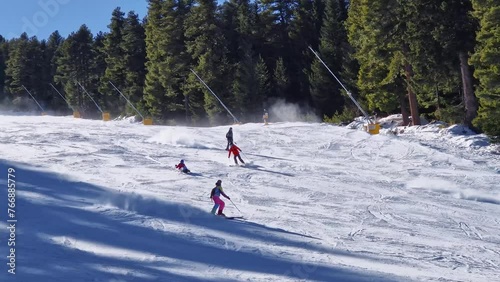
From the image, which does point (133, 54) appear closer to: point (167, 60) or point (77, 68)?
point (77, 68)

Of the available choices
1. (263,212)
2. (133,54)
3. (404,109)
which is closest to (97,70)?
(133,54)

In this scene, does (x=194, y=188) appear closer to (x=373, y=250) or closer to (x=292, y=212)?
(x=292, y=212)

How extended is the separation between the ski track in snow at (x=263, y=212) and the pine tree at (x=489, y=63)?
2.28 meters

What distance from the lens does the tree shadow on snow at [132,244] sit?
11.0 m

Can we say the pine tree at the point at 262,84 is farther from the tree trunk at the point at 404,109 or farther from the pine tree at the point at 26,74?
the pine tree at the point at 26,74

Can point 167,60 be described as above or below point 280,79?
above

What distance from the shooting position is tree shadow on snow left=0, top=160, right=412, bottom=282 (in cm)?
1096

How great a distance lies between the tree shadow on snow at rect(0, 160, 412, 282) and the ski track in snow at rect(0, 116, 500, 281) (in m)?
0.04

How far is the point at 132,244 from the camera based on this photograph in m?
12.7

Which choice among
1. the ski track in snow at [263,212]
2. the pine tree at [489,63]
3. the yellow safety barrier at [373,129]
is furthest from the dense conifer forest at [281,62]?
the ski track in snow at [263,212]

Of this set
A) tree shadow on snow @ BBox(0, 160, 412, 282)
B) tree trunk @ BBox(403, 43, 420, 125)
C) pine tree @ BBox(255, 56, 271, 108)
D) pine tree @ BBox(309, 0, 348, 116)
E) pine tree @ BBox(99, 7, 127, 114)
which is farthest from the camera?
pine tree @ BBox(99, 7, 127, 114)

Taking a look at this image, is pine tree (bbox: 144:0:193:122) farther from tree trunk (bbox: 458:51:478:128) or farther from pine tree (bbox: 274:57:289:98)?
tree trunk (bbox: 458:51:478:128)

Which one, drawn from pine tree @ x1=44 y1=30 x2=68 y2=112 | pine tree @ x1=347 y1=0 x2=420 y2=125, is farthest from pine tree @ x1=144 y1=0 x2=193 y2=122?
pine tree @ x1=44 y1=30 x2=68 y2=112

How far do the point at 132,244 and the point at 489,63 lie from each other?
1988cm
